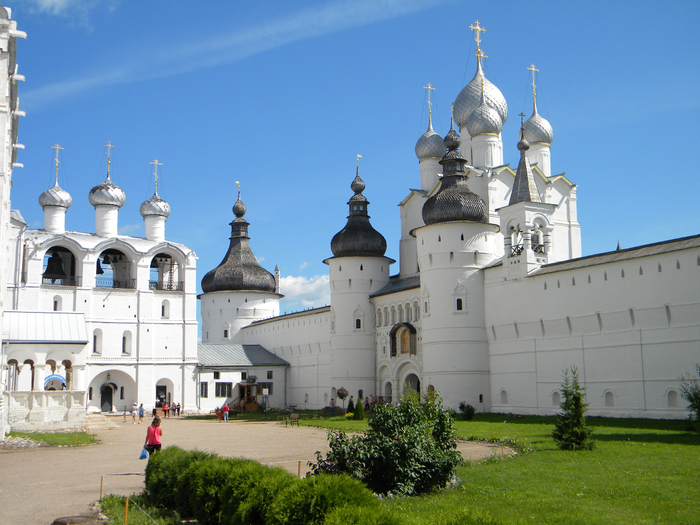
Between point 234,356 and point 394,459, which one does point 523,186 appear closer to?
point 394,459

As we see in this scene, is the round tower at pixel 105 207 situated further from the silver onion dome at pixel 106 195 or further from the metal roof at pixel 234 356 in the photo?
the metal roof at pixel 234 356

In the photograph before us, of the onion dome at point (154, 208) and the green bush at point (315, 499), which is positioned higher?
the onion dome at point (154, 208)

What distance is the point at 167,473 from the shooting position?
10266 millimetres

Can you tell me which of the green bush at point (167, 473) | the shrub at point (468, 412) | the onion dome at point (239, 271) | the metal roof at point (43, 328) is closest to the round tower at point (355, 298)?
the shrub at point (468, 412)

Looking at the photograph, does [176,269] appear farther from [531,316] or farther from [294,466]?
[294,466]

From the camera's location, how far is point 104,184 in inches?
1633

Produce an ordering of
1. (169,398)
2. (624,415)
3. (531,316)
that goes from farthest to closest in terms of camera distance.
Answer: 1. (169,398)
2. (531,316)
3. (624,415)

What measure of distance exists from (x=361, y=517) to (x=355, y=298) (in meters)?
30.4

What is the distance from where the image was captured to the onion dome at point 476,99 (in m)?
37.9

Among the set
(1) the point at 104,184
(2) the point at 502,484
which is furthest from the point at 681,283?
(1) the point at 104,184

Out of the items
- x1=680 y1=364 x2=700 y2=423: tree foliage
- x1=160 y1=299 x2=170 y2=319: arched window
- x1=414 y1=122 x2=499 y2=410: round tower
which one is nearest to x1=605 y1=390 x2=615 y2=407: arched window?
x1=680 y1=364 x2=700 y2=423: tree foliage

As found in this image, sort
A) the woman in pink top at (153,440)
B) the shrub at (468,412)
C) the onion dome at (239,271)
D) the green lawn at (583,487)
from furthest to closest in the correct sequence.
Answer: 1. the onion dome at (239,271)
2. the shrub at (468,412)
3. the woman in pink top at (153,440)
4. the green lawn at (583,487)

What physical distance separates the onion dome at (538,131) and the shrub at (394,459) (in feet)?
97.4

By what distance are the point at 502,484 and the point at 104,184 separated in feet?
117
